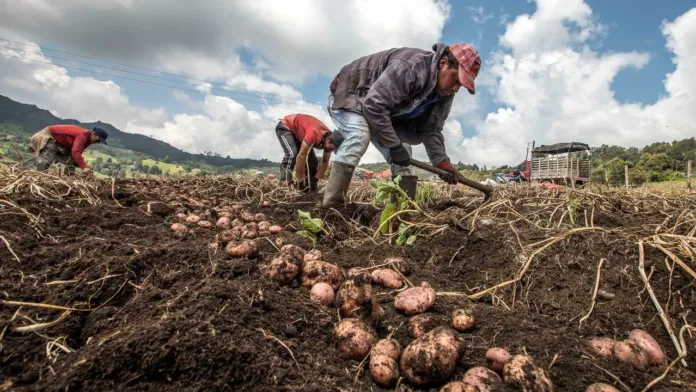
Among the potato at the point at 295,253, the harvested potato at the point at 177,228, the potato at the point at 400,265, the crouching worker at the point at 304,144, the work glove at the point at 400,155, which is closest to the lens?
the potato at the point at 295,253

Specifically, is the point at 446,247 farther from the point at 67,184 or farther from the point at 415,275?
the point at 67,184

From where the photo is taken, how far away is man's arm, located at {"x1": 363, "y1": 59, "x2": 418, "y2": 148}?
11.1 ft

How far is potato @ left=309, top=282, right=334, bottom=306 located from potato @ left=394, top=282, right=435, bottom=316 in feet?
1.06

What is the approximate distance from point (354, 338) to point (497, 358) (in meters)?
0.53

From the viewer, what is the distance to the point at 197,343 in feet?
3.44

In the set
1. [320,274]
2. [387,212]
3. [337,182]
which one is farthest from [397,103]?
[320,274]

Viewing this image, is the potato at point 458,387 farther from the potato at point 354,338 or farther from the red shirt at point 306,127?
the red shirt at point 306,127

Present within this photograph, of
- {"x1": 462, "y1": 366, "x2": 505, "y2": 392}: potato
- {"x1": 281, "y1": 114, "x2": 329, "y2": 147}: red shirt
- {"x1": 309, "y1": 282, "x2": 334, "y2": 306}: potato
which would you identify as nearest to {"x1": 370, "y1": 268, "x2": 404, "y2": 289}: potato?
{"x1": 309, "y1": 282, "x2": 334, "y2": 306}: potato

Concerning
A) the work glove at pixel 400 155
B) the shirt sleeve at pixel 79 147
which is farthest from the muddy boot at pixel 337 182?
the shirt sleeve at pixel 79 147

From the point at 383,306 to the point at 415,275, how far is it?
404 millimetres

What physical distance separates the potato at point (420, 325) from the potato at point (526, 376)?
33 cm

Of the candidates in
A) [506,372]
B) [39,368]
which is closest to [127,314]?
[39,368]

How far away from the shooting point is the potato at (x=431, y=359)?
1.18 metres

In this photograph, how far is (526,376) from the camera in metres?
1.12
